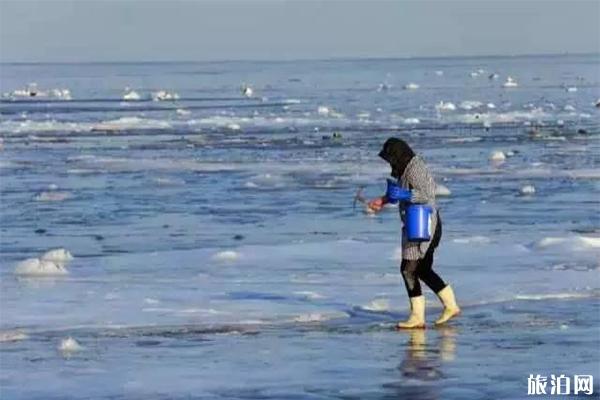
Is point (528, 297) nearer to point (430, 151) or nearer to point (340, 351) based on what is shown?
point (340, 351)

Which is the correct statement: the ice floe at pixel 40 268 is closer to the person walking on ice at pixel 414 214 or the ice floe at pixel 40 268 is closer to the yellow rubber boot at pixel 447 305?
the person walking on ice at pixel 414 214

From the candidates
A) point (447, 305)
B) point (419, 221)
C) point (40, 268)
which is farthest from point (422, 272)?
point (40, 268)

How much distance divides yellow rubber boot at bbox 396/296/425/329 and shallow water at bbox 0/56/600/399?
0.59 ft

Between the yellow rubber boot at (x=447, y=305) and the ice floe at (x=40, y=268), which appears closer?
the yellow rubber boot at (x=447, y=305)

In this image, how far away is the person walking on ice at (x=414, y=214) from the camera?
13961 millimetres

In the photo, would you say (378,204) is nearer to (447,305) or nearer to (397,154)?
(397,154)

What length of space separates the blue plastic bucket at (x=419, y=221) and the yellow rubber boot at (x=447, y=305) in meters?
0.43

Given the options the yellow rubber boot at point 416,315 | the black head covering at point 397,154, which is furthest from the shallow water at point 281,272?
the black head covering at point 397,154

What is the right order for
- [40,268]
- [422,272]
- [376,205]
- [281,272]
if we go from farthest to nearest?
[40,268], [281,272], [422,272], [376,205]

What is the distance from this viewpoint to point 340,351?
12984 millimetres

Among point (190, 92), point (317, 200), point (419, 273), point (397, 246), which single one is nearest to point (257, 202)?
point (317, 200)

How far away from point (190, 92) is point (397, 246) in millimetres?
74274

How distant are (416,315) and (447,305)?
0.30 m

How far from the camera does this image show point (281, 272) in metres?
17.7
